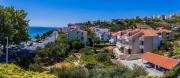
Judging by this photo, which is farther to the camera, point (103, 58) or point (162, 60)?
point (103, 58)

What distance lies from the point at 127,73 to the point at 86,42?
137 feet

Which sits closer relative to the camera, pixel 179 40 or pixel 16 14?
pixel 16 14

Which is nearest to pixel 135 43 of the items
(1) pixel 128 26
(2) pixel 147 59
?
(2) pixel 147 59

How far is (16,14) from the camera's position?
2363 inches

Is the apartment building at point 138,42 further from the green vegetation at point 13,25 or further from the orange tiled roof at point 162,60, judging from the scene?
the green vegetation at point 13,25

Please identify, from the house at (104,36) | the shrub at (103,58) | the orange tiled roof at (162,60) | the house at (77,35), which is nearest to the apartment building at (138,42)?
the house at (77,35)

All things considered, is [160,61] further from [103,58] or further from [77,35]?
[77,35]

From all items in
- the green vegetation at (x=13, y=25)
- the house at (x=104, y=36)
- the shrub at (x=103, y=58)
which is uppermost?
the green vegetation at (x=13, y=25)

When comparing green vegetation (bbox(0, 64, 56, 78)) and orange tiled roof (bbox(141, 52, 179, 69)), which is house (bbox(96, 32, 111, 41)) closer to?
orange tiled roof (bbox(141, 52, 179, 69))

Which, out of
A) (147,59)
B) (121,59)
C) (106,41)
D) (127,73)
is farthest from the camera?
(106,41)

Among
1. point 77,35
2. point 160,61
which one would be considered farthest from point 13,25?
point 160,61

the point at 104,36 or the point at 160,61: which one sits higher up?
the point at 104,36

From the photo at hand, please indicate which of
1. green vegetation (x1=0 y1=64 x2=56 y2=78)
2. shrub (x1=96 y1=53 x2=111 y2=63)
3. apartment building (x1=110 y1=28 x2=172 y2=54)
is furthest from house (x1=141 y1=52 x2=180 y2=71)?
green vegetation (x1=0 y1=64 x2=56 y2=78)

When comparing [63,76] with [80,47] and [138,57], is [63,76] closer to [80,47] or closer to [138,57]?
[138,57]
